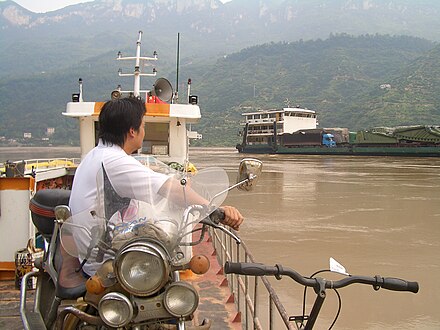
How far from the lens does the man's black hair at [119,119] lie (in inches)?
84.0

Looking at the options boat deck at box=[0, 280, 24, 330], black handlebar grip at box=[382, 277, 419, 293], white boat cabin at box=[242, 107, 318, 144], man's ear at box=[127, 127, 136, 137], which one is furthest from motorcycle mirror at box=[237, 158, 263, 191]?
white boat cabin at box=[242, 107, 318, 144]

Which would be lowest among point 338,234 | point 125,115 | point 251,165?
point 338,234

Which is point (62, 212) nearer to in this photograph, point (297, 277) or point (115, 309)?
point (115, 309)

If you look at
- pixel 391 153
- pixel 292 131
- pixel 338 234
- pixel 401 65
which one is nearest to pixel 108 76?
pixel 401 65

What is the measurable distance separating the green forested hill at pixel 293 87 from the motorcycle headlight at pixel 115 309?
61.7 meters

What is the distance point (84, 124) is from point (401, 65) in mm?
129309

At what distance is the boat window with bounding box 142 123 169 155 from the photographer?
23.6 feet

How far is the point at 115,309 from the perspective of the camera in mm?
1658

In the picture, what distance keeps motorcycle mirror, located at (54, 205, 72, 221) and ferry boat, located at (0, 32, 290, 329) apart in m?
0.58

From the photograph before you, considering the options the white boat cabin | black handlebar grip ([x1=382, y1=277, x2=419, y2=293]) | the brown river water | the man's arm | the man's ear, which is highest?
the white boat cabin

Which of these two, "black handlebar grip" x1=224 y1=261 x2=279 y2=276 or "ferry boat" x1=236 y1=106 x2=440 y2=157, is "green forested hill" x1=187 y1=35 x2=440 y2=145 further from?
"black handlebar grip" x1=224 y1=261 x2=279 y2=276

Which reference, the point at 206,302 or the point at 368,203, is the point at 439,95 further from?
the point at 206,302

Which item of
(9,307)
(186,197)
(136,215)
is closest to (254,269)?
(186,197)

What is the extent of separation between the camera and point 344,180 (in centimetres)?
2219
